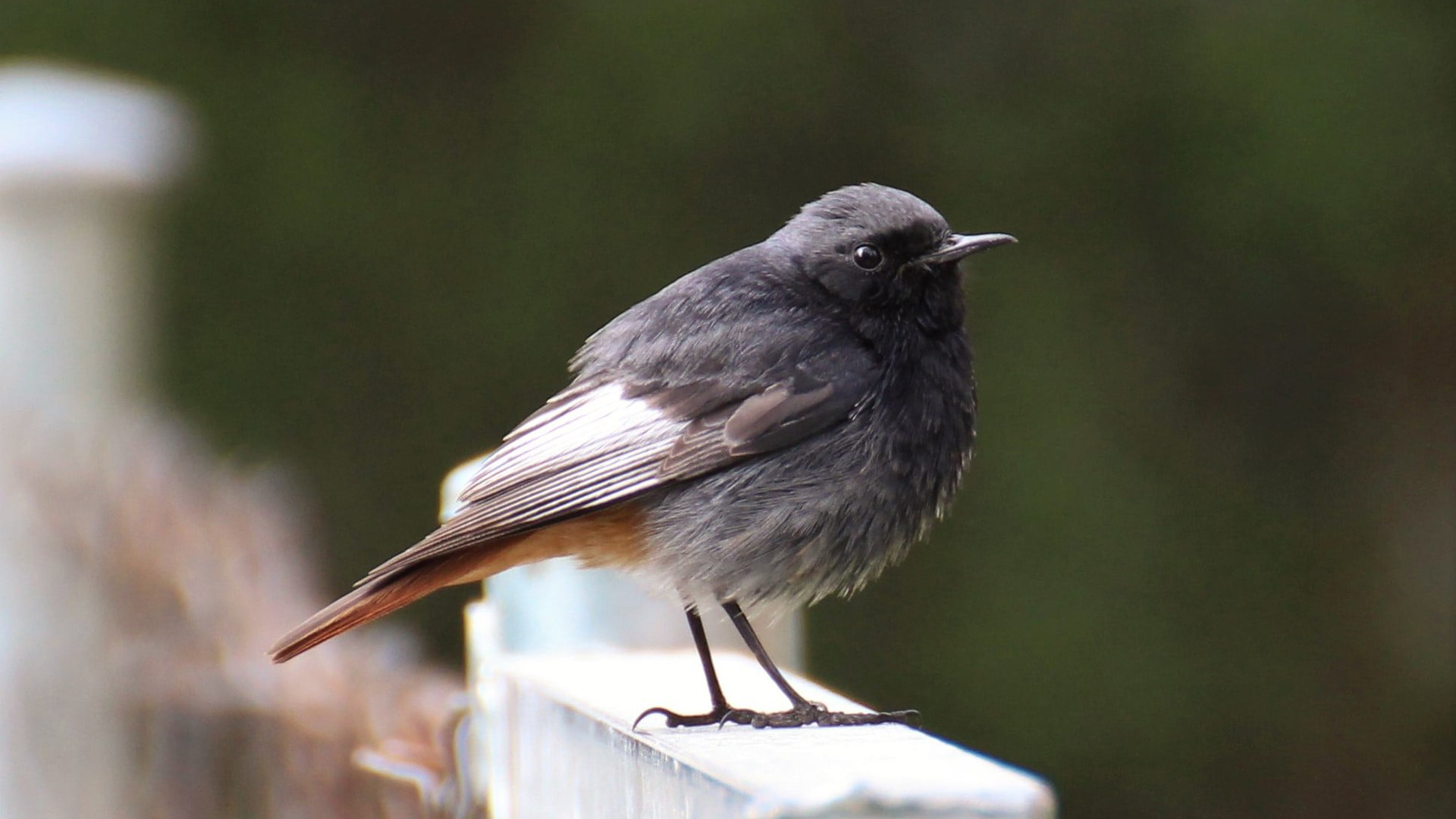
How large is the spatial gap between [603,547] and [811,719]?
0.69m

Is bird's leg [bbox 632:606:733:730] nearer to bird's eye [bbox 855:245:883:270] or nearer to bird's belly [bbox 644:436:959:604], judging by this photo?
bird's belly [bbox 644:436:959:604]

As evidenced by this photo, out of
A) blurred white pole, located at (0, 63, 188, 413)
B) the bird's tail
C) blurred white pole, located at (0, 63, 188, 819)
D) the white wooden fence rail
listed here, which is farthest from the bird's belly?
blurred white pole, located at (0, 63, 188, 413)

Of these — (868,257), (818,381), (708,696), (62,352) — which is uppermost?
(868,257)

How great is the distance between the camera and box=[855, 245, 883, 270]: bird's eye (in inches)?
122

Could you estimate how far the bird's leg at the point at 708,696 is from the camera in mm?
2115

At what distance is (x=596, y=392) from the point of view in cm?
301

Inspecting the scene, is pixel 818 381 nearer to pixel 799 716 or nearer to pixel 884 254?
pixel 884 254

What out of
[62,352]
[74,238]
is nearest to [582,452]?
[62,352]

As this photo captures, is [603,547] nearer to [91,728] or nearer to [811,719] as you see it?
[811,719]

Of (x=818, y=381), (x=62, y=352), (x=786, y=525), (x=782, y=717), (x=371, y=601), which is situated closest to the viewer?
(x=782, y=717)

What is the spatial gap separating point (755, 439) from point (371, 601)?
67 centimetres

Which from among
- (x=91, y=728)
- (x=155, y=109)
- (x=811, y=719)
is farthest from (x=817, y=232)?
(x=155, y=109)

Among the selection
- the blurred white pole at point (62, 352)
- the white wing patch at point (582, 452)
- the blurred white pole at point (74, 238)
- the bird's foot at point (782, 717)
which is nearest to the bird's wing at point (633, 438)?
the white wing patch at point (582, 452)

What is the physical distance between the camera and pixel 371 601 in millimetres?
2668
